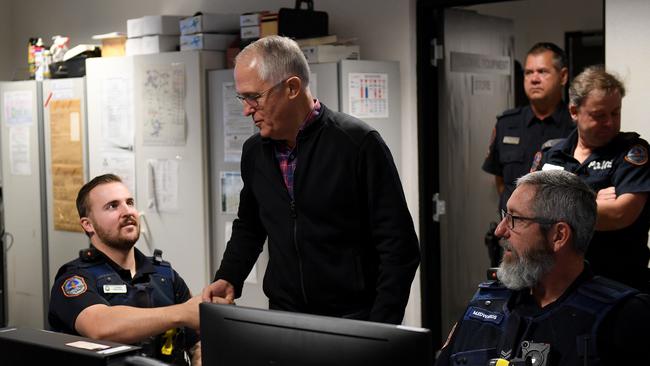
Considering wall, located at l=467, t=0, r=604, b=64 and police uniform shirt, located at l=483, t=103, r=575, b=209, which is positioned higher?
wall, located at l=467, t=0, r=604, b=64

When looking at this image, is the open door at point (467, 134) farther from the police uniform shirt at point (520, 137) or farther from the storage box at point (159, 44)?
the storage box at point (159, 44)

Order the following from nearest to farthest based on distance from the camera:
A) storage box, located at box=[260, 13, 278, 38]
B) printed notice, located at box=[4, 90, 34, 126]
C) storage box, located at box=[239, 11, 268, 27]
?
storage box, located at box=[260, 13, 278, 38]
storage box, located at box=[239, 11, 268, 27]
printed notice, located at box=[4, 90, 34, 126]

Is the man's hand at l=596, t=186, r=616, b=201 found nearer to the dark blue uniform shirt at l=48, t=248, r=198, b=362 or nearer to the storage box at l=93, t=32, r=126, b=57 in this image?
the dark blue uniform shirt at l=48, t=248, r=198, b=362

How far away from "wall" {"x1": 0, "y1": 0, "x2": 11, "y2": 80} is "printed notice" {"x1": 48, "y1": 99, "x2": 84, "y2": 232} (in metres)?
1.34

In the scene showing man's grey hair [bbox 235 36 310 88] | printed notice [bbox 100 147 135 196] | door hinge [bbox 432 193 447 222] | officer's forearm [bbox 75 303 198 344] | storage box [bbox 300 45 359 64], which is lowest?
officer's forearm [bbox 75 303 198 344]

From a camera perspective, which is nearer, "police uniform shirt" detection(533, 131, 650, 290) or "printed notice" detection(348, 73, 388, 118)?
"police uniform shirt" detection(533, 131, 650, 290)

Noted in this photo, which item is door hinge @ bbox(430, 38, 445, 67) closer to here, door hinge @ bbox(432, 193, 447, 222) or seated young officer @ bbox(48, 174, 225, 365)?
door hinge @ bbox(432, 193, 447, 222)

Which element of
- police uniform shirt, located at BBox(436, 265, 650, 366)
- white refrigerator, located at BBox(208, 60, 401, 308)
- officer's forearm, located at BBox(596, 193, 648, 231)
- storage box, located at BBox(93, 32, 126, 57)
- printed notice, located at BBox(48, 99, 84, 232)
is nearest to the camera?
police uniform shirt, located at BBox(436, 265, 650, 366)

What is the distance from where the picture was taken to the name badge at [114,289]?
2854 mm

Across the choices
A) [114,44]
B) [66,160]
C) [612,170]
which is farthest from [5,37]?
[612,170]

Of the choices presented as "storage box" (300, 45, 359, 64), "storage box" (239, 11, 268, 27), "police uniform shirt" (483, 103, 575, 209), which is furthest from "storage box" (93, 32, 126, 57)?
"police uniform shirt" (483, 103, 575, 209)

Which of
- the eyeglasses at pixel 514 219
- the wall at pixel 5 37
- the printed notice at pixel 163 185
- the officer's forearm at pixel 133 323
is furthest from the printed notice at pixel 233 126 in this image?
the wall at pixel 5 37

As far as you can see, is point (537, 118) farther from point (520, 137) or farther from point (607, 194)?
point (607, 194)

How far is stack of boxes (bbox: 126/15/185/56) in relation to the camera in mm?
5020
